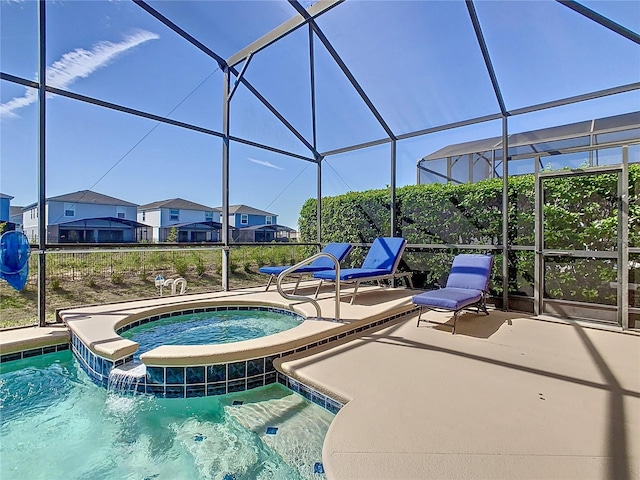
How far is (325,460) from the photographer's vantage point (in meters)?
1.80

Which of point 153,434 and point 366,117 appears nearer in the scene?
point 153,434

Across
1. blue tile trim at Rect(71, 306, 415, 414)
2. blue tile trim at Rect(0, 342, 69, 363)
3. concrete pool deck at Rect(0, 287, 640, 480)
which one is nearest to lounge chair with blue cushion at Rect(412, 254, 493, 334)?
concrete pool deck at Rect(0, 287, 640, 480)

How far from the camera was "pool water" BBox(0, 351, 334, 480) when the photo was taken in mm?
2117

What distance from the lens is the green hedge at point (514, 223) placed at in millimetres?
4742

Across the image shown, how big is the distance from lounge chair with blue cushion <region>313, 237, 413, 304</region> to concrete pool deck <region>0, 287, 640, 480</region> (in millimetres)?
1233

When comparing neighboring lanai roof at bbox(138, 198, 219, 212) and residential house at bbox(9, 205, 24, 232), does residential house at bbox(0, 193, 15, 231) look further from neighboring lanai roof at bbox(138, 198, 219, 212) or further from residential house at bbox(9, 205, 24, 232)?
neighboring lanai roof at bbox(138, 198, 219, 212)

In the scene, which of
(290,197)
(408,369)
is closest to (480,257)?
(408,369)

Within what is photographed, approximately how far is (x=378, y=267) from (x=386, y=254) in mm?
307

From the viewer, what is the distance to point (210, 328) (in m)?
4.74

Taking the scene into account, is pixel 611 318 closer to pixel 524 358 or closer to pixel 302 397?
pixel 524 358

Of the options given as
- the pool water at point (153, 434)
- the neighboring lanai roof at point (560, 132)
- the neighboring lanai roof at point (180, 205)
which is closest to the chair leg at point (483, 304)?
the pool water at point (153, 434)

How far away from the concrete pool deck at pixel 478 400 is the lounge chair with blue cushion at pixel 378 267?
1.23 m

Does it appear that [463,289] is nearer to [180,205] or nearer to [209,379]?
[209,379]

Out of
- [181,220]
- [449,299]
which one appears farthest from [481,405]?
[181,220]
